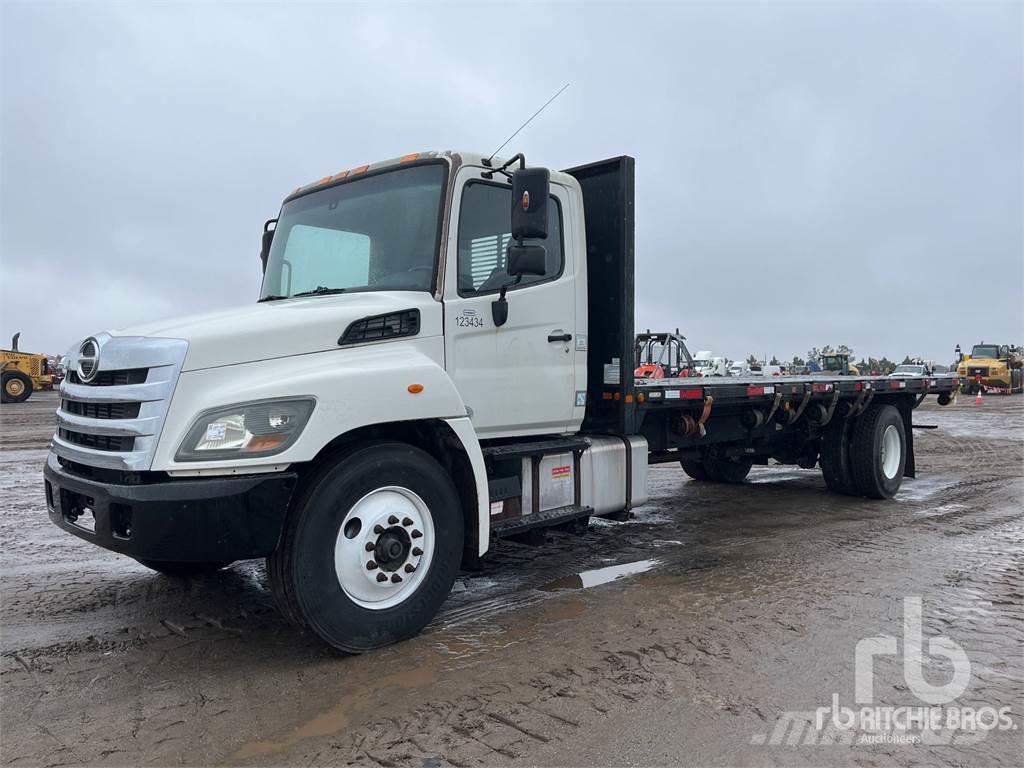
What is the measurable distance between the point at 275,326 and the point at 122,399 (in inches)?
31.8

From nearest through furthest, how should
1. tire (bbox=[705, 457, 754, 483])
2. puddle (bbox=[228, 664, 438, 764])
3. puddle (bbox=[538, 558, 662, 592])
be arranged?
puddle (bbox=[228, 664, 438, 764]), puddle (bbox=[538, 558, 662, 592]), tire (bbox=[705, 457, 754, 483])

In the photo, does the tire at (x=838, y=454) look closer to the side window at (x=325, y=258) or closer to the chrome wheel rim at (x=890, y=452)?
the chrome wheel rim at (x=890, y=452)

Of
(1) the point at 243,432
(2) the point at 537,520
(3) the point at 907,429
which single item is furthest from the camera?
(3) the point at 907,429

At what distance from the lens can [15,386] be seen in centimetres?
2627

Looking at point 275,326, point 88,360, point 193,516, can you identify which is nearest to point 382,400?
point 275,326

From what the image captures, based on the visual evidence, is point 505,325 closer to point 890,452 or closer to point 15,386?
point 890,452

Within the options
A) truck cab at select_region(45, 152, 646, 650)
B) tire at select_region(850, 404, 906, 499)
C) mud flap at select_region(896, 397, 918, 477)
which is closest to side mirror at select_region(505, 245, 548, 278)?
truck cab at select_region(45, 152, 646, 650)

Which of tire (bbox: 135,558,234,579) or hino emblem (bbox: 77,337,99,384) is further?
tire (bbox: 135,558,234,579)

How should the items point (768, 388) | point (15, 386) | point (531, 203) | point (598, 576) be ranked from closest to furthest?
point (531, 203) < point (598, 576) < point (768, 388) < point (15, 386)

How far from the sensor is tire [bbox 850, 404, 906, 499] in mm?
8820

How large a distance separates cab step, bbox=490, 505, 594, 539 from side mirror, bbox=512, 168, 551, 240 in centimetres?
186

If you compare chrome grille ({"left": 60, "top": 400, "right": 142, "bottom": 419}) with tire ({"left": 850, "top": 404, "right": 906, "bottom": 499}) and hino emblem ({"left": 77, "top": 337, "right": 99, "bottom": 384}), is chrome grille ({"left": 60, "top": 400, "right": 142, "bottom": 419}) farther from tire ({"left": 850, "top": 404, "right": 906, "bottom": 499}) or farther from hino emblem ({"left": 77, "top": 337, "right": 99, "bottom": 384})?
tire ({"left": 850, "top": 404, "right": 906, "bottom": 499})

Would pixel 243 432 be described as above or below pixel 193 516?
above

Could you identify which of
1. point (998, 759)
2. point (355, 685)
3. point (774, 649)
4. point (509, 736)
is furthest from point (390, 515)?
point (998, 759)
